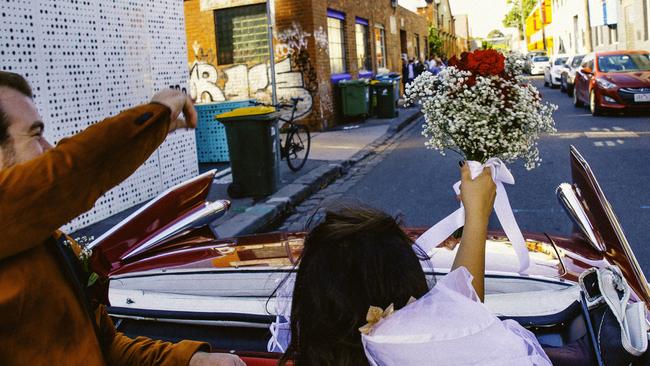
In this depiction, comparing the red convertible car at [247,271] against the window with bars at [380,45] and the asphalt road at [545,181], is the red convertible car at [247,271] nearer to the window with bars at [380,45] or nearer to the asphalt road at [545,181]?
the asphalt road at [545,181]

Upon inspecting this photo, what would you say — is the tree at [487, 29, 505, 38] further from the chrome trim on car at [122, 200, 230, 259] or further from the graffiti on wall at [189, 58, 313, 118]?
the chrome trim on car at [122, 200, 230, 259]

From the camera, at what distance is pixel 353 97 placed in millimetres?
16719

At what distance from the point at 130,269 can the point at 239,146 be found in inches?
220

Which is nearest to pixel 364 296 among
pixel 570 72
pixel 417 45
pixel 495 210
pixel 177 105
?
pixel 177 105

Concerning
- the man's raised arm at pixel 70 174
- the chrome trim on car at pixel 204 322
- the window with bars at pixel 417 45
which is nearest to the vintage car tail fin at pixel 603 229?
the chrome trim on car at pixel 204 322

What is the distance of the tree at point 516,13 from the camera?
9338 centimetres

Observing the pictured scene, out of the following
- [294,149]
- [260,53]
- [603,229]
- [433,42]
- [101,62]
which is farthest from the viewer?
[433,42]

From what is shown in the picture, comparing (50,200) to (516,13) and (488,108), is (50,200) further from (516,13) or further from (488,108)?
(516,13)

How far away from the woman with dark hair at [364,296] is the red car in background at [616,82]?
14.9 meters

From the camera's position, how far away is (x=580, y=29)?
4469cm

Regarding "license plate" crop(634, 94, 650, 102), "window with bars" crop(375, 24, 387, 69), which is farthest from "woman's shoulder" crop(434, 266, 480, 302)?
"window with bars" crop(375, 24, 387, 69)

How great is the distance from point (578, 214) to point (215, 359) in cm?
166

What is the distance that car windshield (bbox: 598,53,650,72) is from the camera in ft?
52.0

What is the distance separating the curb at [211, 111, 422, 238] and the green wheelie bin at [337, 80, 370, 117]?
204 inches
